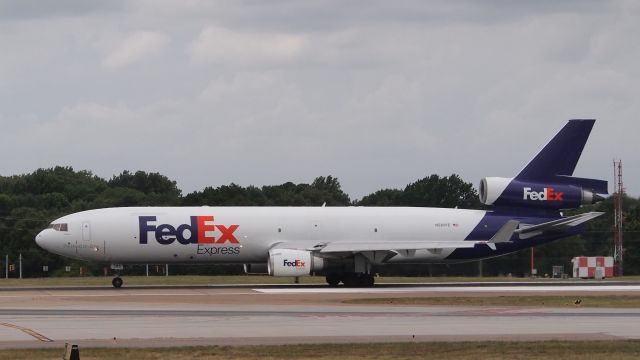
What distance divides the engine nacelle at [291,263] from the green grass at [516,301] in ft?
36.3

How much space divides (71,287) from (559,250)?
1906 inches

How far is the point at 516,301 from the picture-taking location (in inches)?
1777

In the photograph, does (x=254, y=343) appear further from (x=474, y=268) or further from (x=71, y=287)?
(x=474, y=268)

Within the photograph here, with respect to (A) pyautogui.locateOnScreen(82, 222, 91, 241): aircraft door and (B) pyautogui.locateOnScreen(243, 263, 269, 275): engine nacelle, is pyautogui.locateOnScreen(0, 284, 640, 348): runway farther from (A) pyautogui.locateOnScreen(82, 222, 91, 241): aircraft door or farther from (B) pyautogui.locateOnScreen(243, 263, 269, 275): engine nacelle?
(B) pyautogui.locateOnScreen(243, 263, 269, 275): engine nacelle

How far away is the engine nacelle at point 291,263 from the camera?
56812 millimetres

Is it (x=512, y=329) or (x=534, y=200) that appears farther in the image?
(x=534, y=200)

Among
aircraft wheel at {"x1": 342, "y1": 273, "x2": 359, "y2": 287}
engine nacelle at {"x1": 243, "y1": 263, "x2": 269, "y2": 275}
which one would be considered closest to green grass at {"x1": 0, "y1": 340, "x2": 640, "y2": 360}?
aircraft wheel at {"x1": 342, "y1": 273, "x2": 359, "y2": 287}

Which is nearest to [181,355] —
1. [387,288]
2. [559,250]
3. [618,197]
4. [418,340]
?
[418,340]

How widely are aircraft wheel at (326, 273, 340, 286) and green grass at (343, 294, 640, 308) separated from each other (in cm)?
1278

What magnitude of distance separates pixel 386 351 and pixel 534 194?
35.7 m

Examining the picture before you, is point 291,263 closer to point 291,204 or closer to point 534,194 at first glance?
point 534,194

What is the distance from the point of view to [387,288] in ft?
187

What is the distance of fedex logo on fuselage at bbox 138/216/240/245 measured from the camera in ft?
190

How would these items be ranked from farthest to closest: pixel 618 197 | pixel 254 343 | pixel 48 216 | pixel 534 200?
pixel 48 216, pixel 618 197, pixel 534 200, pixel 254 343
